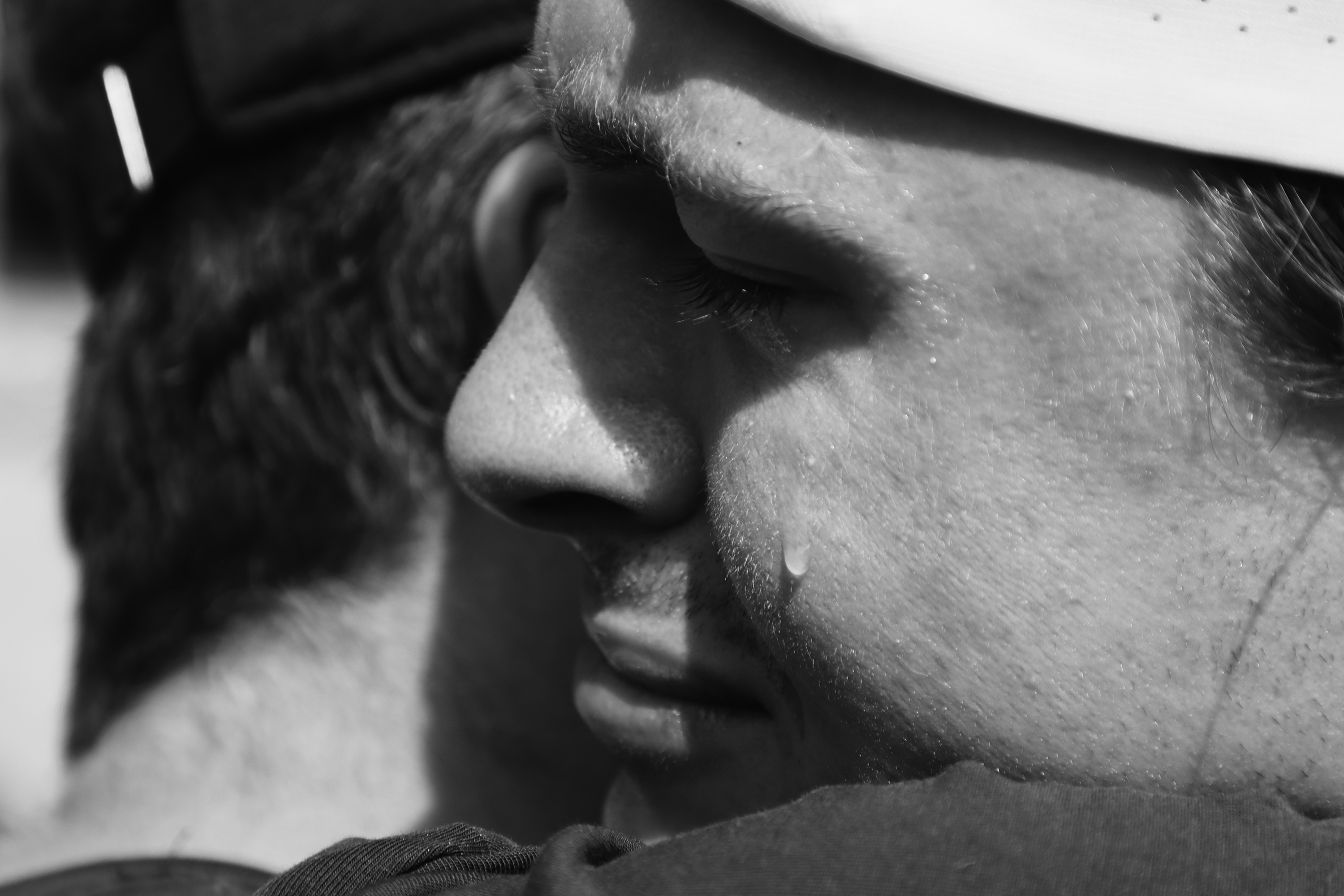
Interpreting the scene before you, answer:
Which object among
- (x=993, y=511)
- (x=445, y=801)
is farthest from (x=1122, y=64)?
(x=445, y=801)

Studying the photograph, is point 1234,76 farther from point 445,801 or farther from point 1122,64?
point 445,801

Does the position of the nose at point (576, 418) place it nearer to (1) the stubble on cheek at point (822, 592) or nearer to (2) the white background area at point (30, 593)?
(1) the stubble on cheek at point (822, 592)

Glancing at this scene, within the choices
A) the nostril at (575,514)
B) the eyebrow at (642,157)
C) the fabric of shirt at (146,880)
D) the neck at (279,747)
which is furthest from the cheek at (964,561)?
the neck at (279,747)

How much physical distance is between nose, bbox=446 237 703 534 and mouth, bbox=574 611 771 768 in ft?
0.33

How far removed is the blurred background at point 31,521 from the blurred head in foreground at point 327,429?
3.71ft

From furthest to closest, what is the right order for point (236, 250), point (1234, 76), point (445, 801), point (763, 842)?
1. point (236, 250)
2. point (445, 801)
3. point (1234, 76)
4. point (763, 842)

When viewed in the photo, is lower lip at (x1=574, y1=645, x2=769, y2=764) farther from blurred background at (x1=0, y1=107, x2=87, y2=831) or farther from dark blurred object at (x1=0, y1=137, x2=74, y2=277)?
blurred background at (x1=0, y1=107, x2=87, y2=831)

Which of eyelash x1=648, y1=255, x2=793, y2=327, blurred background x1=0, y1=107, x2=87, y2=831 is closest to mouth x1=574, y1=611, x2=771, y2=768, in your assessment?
eyelash x1=648, y1=255, x2=793, y2=327

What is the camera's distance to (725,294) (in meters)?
1.23

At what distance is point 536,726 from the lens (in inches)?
75.7

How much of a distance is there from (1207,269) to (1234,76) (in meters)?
0.13

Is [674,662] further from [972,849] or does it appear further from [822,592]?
[972,849]

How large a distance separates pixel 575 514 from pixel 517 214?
1.76 ft

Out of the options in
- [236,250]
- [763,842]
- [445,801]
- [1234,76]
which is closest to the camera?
[763,842]
